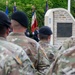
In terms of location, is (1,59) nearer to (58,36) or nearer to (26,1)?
(58,36)

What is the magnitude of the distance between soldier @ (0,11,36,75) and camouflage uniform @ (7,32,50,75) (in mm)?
1197

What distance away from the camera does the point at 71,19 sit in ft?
65.7

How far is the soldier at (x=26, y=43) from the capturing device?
499 cm

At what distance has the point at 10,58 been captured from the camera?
3.29 m

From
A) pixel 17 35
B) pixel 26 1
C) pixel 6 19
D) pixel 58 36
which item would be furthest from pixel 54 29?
pixel 26 1

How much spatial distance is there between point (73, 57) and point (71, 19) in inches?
685

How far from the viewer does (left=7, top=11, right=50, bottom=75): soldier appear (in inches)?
197

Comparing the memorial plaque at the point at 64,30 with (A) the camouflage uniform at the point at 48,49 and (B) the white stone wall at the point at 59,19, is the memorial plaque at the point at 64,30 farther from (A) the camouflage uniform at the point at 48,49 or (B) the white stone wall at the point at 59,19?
(A) the camouflage uniform at the point at 48,49

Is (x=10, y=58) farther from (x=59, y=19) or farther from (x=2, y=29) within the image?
(x=59, y=19)

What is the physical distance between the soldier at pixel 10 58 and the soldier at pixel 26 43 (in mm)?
1200

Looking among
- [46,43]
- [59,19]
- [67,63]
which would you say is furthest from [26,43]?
[59,19]

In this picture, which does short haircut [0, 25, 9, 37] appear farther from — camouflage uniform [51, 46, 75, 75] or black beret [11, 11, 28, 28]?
black beret [11, 11, 28, 28]

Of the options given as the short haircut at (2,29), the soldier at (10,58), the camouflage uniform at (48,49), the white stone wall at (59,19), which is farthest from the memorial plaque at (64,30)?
the short haircut at (2,29)

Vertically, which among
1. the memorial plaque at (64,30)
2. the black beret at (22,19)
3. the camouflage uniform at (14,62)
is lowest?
the memorial plaque at (64,30)
